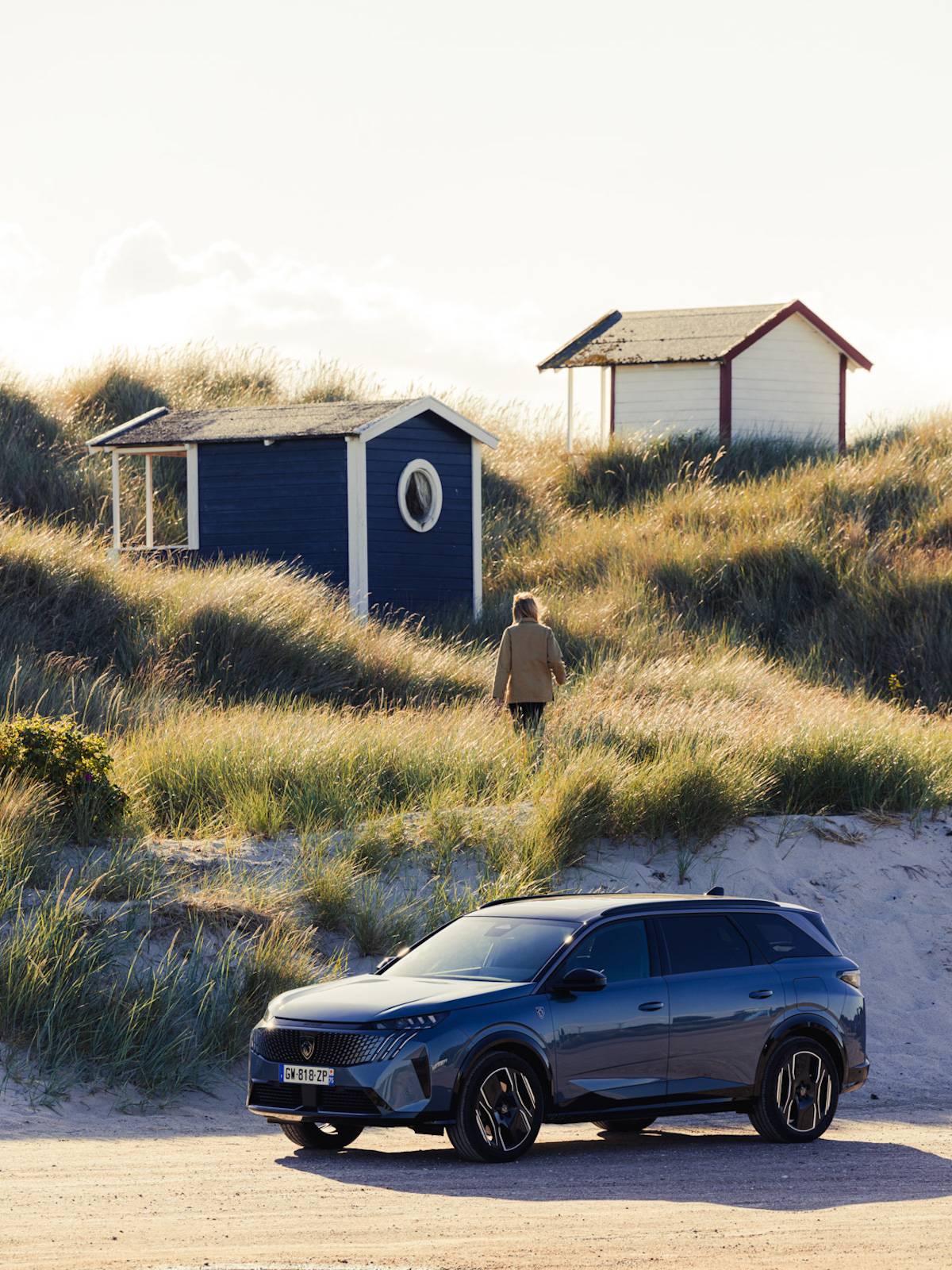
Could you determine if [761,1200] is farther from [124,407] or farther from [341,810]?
[124,407]

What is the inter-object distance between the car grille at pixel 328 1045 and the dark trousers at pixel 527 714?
8.20 metres

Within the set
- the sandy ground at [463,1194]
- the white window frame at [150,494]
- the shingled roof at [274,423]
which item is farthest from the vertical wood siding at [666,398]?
the sandy ground at [463,1194]

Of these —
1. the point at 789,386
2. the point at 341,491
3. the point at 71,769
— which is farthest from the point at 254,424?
the point at 789,386

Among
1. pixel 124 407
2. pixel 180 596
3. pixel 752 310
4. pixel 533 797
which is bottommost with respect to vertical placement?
pixel 533 797

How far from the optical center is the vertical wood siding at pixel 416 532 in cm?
2995

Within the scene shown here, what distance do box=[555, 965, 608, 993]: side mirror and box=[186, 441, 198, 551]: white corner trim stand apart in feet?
70.4

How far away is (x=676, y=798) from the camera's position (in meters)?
17.2

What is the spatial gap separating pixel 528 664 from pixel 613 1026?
8.01m

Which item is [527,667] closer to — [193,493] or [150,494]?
[193,493]

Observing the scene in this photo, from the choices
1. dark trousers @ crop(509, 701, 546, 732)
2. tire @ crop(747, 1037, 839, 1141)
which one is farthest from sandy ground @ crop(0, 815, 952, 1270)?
dark trousers @ crop(509, 701, 546, 732)

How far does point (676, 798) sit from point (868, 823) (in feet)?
8.13

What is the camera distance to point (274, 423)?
3038cm

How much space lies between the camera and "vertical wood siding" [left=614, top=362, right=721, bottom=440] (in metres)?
42.8

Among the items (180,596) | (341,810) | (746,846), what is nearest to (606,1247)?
(341,810)
